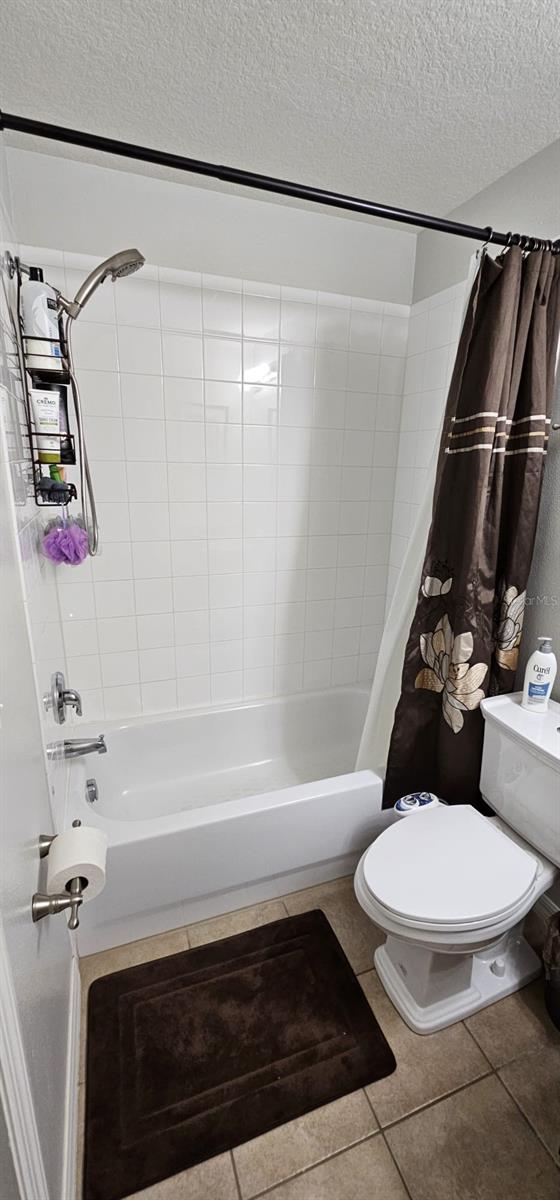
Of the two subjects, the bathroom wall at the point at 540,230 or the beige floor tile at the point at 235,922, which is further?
the beige floor tile at the point at 235,922

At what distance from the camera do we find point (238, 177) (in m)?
1.09

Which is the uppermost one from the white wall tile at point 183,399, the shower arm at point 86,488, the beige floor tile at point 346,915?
the white wall tile at point 183,399

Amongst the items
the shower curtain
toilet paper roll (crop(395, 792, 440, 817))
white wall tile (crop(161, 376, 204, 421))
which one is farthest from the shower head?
toilet paper roll (crop(395, 792, 440, 817))

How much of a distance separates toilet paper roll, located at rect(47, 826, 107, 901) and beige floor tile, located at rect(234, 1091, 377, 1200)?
2.70 ft

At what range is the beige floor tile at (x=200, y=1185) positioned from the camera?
3.40ft

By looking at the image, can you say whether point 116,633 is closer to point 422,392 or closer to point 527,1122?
point 422,392

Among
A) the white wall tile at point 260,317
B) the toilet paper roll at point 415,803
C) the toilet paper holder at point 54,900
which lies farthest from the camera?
the white wall tile at point 260,317

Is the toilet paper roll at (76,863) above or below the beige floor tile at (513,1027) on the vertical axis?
above

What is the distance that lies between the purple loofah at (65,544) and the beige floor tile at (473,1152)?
1.75 meters

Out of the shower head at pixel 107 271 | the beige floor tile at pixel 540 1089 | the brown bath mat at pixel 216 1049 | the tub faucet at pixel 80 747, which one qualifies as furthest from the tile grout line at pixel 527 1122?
the shower head at pixel 107 271

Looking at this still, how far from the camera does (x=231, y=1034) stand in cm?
132

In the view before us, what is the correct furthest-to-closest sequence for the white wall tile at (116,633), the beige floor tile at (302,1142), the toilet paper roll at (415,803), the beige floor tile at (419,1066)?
the white wall tile at (116,633) < the toilet paper roll at (415,803) < the beige floor tile at (419,1066) < the beige floor tile at (302,1142)

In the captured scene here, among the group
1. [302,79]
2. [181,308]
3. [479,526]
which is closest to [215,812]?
[479,526]

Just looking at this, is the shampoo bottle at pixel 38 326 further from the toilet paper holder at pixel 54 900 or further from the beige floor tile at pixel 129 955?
the beige floor tile at pixel 129 955
